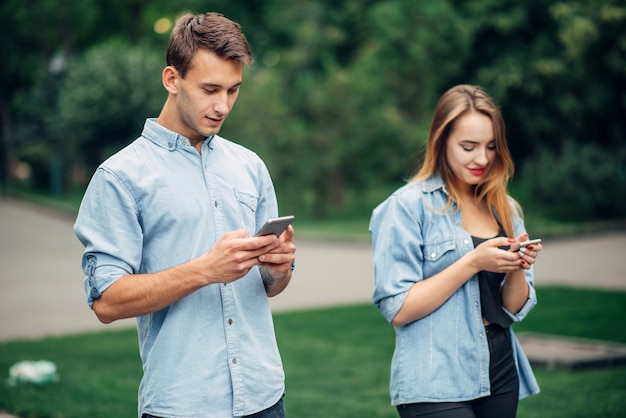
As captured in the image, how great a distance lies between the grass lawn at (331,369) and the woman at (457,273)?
3.14 metres

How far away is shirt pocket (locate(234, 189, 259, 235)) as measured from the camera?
9.02ft

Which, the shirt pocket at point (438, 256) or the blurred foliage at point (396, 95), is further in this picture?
the blurred foliage at point (396, 95)

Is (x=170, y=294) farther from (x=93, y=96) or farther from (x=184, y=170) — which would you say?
(x=93, y=96)

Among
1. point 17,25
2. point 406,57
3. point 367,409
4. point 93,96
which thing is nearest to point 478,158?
point 367,409

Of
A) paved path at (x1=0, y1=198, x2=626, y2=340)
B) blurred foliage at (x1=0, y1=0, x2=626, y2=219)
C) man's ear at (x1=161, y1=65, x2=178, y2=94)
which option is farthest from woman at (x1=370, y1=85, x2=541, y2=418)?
blurred foliage at (x1=0, y1=0, x2=626, y2=219)

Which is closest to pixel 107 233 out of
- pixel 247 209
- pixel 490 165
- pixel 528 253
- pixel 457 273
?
pixel 247 209

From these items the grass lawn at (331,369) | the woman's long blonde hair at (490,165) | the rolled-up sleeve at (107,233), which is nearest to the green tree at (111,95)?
the grass lawn at (331,369)

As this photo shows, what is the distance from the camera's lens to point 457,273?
3.14 meters

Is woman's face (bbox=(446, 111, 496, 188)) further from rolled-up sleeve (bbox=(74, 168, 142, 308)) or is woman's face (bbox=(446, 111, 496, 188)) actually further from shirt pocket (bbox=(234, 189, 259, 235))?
rolled-up sleeve (bbox=(74, 168, 142, 308))

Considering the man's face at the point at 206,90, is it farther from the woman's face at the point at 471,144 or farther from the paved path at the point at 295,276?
the paved path at the point at 295,276

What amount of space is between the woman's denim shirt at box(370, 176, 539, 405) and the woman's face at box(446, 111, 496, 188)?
17 centimetres

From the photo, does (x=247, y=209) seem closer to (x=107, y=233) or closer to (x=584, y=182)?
(x=107, y=233)

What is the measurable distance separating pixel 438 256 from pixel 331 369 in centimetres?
471

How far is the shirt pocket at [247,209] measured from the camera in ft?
9.02
